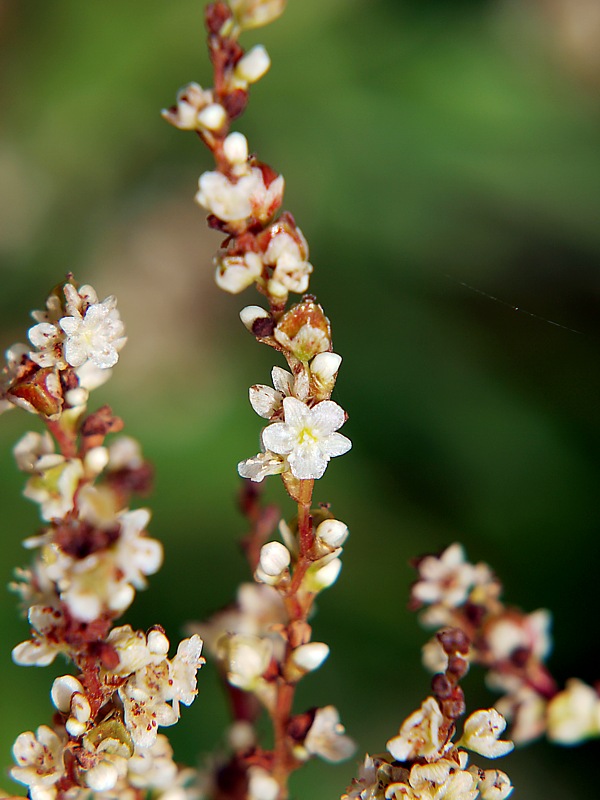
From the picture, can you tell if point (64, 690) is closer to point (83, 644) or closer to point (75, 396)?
point (83, 644)

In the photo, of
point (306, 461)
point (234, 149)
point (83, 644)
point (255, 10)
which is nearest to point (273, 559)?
point (306, 461)

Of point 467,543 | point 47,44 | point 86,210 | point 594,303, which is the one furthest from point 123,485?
point 47,44

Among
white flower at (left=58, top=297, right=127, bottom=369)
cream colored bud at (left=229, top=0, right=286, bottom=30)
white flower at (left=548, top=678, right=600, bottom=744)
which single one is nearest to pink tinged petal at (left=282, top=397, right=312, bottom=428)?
white flower at (left=58, top=297, right=127, bottom=369)

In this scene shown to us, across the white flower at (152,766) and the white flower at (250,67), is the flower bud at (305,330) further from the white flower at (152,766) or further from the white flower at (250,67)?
the white flower at (152,766)

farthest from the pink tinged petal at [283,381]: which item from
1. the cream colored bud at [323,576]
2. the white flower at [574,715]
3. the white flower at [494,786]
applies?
the white flower at [574,715]

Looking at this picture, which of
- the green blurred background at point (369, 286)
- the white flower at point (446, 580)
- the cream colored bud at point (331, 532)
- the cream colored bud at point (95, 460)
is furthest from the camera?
the green blurred background at point (369, 286)

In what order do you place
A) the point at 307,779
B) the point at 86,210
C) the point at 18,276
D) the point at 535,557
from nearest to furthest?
the point at 307,779, the point at 535,557, the point at 18,276, the point at 86,210

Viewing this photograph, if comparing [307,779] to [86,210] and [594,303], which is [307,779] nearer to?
[594,303]
